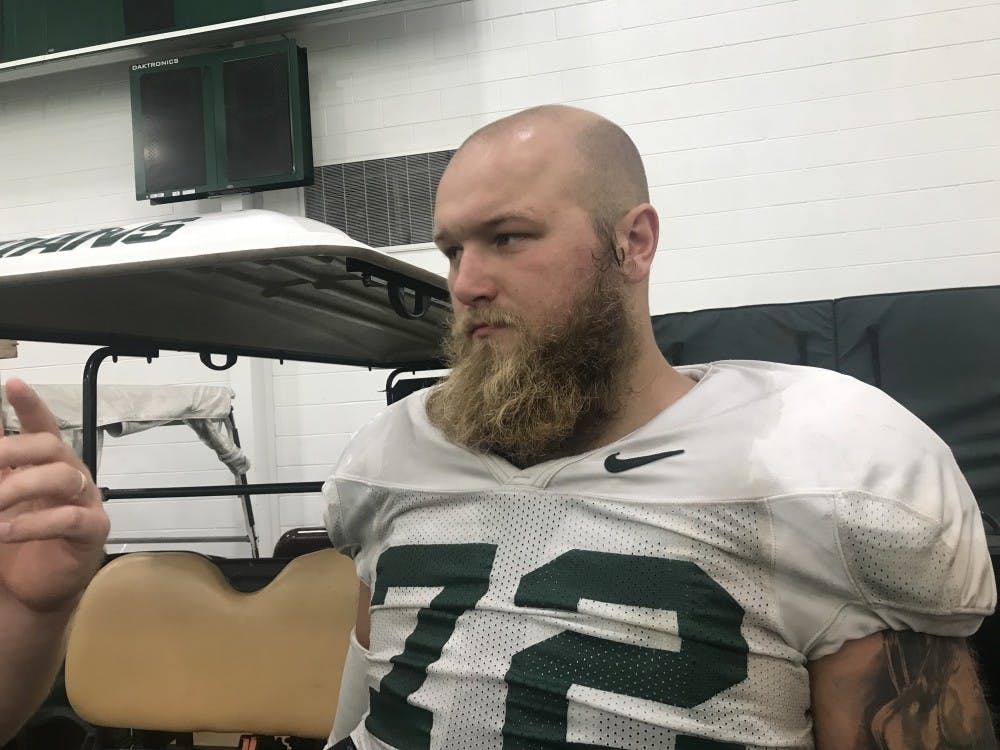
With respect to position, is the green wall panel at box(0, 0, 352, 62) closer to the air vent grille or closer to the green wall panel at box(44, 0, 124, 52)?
the green wall panel at box(44, 0, 124, 52)

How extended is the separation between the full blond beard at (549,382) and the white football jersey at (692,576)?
49mm

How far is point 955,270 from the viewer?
127 inches

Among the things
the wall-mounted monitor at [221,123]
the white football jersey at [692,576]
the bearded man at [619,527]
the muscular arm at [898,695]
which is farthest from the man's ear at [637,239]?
the wall-mounted monitor at [221,123]

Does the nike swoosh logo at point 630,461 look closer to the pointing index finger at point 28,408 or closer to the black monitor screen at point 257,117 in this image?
the pointing index finger at point 28,408

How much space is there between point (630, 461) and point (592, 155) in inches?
17.1

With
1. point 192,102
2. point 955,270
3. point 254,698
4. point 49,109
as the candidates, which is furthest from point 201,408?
point 955,270

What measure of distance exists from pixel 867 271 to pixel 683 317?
3.43ft

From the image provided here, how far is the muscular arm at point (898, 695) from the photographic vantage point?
0.86 metres

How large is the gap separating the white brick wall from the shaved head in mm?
2443

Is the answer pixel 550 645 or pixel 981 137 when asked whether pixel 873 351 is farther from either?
pixel 550 645

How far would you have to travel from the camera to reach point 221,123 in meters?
3.91

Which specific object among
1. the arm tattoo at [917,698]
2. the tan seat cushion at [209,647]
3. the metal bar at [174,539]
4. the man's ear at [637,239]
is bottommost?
the metal bar at [174,539]

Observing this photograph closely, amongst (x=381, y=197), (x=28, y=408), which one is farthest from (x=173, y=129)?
(x=28, y=408)

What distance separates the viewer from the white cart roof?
39.9 inches
